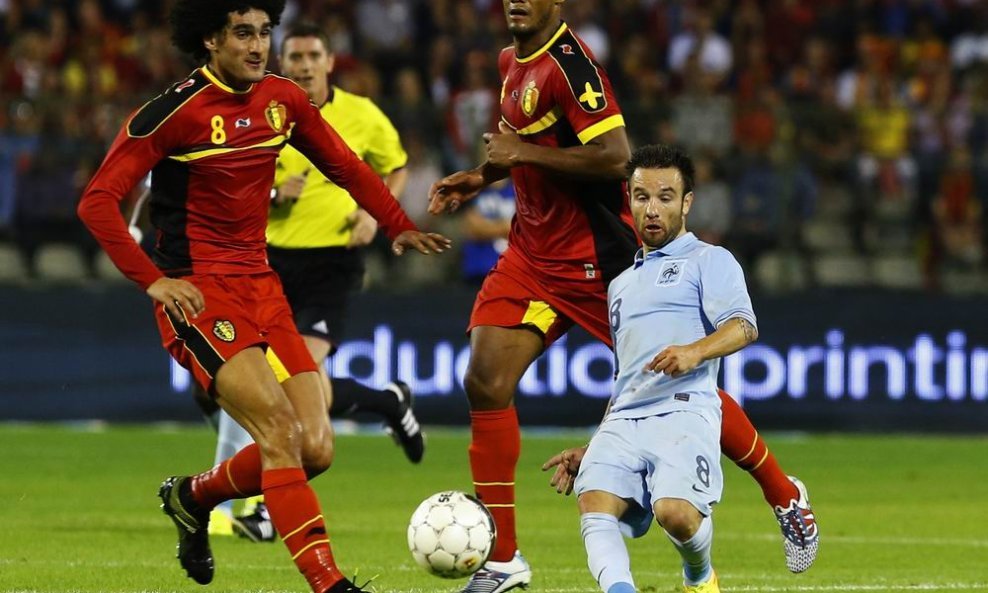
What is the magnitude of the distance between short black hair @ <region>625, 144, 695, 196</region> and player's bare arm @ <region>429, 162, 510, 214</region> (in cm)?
89

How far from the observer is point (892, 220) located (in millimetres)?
16453

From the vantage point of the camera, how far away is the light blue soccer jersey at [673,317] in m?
6.36

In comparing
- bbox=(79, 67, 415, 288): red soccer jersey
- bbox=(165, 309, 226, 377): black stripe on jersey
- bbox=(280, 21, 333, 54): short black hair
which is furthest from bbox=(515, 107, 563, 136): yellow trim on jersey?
bbox=(280, 21, 333, 54): short black hair

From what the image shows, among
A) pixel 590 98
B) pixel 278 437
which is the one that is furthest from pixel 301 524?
pixel 590 98

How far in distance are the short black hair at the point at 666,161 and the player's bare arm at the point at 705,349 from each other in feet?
2.03

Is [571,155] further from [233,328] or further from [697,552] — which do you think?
[697,552]

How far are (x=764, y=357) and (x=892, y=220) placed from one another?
1.91m

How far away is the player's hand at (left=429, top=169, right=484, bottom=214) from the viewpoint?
287 inches

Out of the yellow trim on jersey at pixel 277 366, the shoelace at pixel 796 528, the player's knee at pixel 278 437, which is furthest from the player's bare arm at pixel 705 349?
the yellow trim on jersey at pixel 277 366

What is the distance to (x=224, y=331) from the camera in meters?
6.82

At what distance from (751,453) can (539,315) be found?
41.3 inches

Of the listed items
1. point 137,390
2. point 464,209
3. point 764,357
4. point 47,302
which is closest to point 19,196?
point 47,302

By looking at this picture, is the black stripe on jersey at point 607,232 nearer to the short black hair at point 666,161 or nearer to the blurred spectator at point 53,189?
the short black hair at point 666,161

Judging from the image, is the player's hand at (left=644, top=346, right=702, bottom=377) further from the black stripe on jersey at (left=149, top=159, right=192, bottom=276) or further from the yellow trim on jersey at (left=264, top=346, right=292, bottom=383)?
the black stripe on jersey at (left=149, top=159, right=192, bottom=276)
